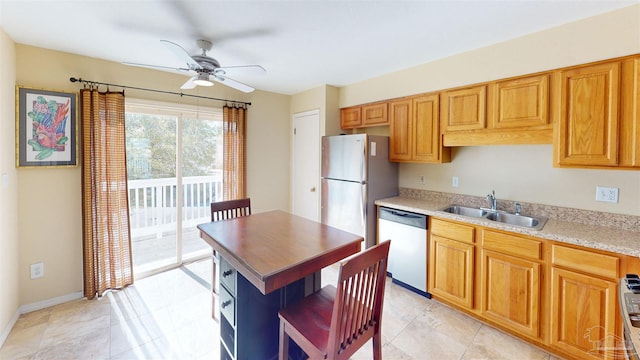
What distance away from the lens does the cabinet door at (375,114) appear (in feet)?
10.5

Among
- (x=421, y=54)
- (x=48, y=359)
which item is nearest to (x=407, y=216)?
(x=421, y=54)

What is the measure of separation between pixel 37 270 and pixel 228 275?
2.26 m

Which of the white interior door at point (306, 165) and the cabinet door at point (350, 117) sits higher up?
the cabinet door at point (350, 117)

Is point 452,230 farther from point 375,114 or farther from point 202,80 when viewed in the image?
point 202,80

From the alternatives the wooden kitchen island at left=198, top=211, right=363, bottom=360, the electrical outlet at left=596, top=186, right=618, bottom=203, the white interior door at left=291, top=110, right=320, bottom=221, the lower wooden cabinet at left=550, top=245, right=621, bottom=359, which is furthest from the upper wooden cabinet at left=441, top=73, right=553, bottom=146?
the white interior door at left=291, top=110, right=320, bottom=221

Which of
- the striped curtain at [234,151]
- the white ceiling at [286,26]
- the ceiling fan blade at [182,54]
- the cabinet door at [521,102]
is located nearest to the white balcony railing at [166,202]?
the striped curtain at [234,151]

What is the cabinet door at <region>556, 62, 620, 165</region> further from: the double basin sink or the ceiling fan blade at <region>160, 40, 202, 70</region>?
the ceiling fan blade at <region>160, 40, 202, 70</region>

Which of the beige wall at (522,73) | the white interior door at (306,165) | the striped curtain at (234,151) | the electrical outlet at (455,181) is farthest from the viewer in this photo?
the white interior door at (306,165)

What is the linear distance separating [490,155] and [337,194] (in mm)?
1711

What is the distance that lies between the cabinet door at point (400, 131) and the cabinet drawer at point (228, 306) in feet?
7.56

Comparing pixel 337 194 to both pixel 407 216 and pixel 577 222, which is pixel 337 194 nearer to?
pixel 407 216

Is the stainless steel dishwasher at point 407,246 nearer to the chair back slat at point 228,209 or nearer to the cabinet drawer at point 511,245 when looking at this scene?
the cabinet drawer at point 511,245

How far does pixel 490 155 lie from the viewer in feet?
8.54

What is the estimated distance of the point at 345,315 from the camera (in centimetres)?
128
